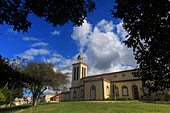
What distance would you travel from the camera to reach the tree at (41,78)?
25413mm

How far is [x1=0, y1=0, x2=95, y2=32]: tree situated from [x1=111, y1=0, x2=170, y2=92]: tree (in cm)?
211

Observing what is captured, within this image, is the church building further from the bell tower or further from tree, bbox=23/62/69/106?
tree, bbox=23/62/69/106

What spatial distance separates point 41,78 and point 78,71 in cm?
1983

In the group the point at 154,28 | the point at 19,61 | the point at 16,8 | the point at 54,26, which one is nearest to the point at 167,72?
the point at 154,28

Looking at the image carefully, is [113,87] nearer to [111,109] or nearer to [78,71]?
[78,71]

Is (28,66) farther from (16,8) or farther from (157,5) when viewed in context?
(157,5)

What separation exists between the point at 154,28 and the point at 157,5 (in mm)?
1192

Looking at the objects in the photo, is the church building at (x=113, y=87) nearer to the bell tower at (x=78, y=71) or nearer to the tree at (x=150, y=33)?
the bell tower at (x=78, y=71)

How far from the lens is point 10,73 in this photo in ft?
26.9

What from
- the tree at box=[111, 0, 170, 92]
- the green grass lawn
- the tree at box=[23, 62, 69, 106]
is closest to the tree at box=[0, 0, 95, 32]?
the tree at box=[111, 0, 170, 92]

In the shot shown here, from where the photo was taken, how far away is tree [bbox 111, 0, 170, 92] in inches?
223

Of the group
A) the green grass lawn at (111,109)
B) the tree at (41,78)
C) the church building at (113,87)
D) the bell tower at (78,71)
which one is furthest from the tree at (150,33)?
the bell tower at (78,71)

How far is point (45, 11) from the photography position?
6.22 meters

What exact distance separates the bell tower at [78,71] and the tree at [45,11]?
3767cm
